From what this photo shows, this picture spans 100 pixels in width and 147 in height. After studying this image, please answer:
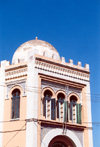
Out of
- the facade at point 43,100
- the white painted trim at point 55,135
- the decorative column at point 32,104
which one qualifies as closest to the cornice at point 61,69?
the facade at point 43,100

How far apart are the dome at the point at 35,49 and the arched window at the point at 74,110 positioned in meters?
3.76

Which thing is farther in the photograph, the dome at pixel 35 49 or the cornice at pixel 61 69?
the dome at pixel 35 49

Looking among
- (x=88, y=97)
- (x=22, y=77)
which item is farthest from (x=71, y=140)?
(x=22, y=77)

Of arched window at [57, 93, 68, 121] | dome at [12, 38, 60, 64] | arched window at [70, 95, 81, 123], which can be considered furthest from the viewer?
dome at [12, 38, 60, 64]

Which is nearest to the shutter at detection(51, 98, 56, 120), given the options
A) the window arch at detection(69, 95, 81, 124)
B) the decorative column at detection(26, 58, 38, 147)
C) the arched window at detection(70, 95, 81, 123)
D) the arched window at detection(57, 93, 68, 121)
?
the arched window at detection(57, 93, 68, 121)

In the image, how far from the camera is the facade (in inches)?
1035

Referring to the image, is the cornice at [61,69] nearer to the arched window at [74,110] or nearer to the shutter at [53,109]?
the arched window at [74,110]

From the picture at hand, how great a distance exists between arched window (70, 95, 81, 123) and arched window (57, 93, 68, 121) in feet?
3.35

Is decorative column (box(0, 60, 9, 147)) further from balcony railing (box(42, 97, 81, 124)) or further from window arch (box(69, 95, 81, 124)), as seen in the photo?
window arch (box(69, 95, 81, 124))

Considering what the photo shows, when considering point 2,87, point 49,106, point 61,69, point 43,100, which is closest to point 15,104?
point 2,87

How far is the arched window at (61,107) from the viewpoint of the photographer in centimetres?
2809

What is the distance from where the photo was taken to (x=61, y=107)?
28.5m

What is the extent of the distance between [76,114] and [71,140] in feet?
7.01

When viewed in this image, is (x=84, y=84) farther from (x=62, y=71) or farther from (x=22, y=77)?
(x=22, y=77)
